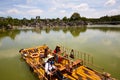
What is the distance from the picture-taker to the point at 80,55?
14094mm

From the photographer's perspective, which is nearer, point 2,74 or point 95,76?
point 95,76

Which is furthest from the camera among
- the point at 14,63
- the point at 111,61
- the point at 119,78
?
the point at 14,63

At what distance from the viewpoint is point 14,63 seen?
40.7ft

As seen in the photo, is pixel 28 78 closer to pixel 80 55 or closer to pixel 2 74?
pixel 2 74

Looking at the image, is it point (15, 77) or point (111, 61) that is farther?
point (111, 61)

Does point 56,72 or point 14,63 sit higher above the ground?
point 56,72

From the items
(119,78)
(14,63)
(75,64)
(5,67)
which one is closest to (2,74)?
(5,67)

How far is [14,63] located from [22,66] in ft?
3.95

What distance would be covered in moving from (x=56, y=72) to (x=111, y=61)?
Result: 5.99 m

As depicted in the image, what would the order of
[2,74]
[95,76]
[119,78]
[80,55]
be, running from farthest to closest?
[80,55] < [2,74] < [119,78] < [95,76]

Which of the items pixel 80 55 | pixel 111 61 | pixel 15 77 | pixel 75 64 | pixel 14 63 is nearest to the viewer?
pixel 75 64

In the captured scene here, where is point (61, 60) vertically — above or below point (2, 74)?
above

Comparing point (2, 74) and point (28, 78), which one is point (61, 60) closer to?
point (28, 78)

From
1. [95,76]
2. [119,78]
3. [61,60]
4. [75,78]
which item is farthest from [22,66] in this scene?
[119,78]
